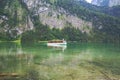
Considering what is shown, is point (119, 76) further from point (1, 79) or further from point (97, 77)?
point (1, 79)

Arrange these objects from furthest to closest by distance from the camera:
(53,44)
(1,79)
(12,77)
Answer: (53,44) → (12,77) → (1,79)

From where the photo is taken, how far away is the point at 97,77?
5088 centimetres

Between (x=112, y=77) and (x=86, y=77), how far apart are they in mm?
4743

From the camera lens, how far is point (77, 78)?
4916 cm

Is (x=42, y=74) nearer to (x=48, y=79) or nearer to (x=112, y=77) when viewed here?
(x=48, y=79)

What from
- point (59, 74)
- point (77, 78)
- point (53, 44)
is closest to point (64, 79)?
point (77, 78)

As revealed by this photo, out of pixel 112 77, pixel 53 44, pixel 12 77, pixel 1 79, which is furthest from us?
pixel 53 44

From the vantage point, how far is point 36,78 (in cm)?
4850

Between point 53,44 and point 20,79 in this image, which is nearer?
point 20,79

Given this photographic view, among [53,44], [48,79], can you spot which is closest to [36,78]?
[48,79]

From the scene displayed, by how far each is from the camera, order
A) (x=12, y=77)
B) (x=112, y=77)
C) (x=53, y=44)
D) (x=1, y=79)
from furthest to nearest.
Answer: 1. (x=53, y=44)
2. (x=112, y=77)
3. (x=12, y=77)
4. (x=1, y=79)

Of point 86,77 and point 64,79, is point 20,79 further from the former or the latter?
point 86,77

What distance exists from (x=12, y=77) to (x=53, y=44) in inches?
5271

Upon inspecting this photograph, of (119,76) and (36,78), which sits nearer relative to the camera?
(36,78)
